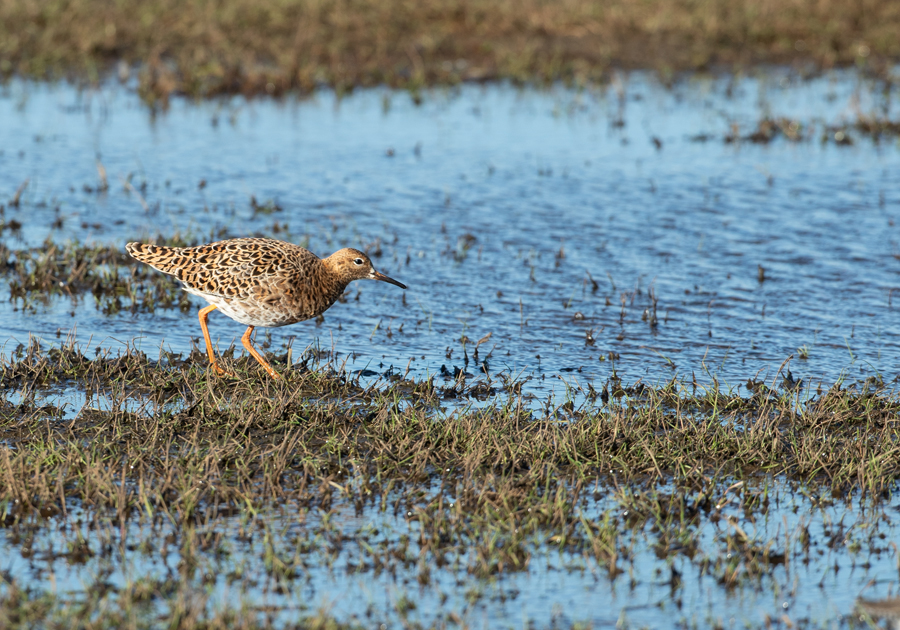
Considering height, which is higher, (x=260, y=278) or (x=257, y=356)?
(x=260, y=278)

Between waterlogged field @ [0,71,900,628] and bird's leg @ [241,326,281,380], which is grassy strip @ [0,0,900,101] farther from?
bird's leg @ [241,326,281,380]

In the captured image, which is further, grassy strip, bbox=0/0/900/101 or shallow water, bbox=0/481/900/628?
grassy strip, bbox=0/0/900/101

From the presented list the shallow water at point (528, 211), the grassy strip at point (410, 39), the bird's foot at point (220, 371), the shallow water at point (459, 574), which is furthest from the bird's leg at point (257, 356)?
the grassy strip at point (410, 39)

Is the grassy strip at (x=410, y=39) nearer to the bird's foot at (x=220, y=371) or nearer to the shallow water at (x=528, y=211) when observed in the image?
the shallow water at (x=528, y=211)

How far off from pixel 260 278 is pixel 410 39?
41.8ft

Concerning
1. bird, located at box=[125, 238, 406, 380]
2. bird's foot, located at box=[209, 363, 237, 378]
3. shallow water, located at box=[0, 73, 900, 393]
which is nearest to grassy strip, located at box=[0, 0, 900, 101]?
shallow water, located at box=[0, 73, 900, 393]

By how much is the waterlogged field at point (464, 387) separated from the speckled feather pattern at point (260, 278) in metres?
0.41

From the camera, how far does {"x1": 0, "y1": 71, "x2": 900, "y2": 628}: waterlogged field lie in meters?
5.87

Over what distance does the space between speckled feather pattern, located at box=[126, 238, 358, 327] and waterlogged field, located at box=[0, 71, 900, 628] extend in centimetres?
41

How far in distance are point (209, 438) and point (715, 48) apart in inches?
636

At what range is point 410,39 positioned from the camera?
20.5m

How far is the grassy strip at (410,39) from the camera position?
62.4ft

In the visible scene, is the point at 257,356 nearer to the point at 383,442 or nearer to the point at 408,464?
the point at 383,442

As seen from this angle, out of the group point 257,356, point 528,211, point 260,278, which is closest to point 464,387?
point 257,356
